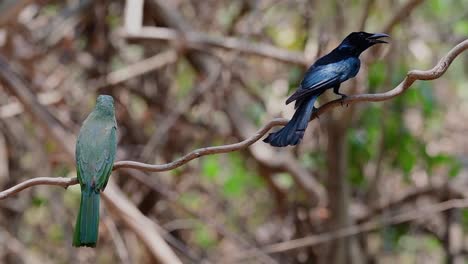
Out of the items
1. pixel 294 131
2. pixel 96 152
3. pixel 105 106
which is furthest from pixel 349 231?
pixel 294 131

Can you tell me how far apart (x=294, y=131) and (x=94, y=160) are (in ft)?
2.90

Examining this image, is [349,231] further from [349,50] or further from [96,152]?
[96,152]

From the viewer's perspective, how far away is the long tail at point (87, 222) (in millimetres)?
3000

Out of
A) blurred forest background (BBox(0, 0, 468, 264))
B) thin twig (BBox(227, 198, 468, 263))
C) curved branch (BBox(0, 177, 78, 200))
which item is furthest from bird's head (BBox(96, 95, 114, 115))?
thin twig (BBox(227, 198, 468, 263))

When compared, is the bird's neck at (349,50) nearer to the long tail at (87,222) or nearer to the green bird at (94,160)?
the green bird at (94,160)

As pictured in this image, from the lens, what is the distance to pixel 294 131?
3002 millimetres

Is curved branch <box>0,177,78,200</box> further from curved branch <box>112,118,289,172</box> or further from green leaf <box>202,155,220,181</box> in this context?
green leaf <box>202,155,220,181</box>

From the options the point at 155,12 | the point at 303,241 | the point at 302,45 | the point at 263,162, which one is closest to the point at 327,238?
the point at 303,241

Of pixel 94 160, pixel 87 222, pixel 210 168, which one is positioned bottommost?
pixel 87 222

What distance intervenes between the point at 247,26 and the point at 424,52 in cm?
157

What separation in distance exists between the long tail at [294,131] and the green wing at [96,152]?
2.45 feet

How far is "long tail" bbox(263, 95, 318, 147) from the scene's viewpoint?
292 centimetres

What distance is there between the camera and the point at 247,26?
23.7 ft

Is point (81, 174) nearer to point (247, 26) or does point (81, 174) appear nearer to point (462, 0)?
point (247, 26)
